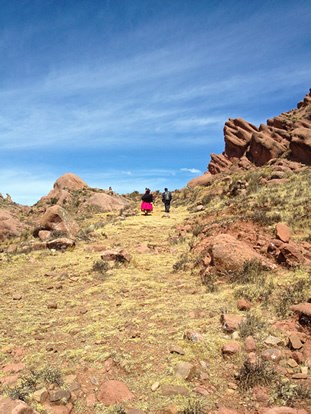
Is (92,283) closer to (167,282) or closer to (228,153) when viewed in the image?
(167,282)

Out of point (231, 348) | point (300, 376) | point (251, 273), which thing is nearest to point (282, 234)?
point (251, 273)

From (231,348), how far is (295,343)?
3.58 ft

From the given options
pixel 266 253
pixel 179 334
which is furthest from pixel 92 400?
pixel 266 253

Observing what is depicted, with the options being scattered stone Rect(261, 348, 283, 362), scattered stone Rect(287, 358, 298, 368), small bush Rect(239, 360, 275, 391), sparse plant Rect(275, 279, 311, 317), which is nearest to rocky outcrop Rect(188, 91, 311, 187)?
sparse plant Rect(275, 279, 311, 317)

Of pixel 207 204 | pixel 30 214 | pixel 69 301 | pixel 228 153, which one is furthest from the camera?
pixel 228 153

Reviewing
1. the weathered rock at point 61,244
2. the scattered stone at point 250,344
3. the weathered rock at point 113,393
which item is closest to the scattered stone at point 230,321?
the scattered stone at point 250,344

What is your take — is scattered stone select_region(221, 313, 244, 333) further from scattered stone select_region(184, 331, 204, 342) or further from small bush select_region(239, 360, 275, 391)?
small bush select_region(239, 360, 275, 391)

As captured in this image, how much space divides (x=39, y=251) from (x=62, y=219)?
13.9 feet

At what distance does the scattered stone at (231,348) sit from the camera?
586 centimetres

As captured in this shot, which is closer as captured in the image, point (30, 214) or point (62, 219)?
point (62, 219)

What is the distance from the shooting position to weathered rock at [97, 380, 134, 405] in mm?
4933

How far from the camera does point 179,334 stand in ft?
22.0

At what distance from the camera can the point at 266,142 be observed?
150 feet

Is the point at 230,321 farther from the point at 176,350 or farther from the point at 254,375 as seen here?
the point at 254,375
